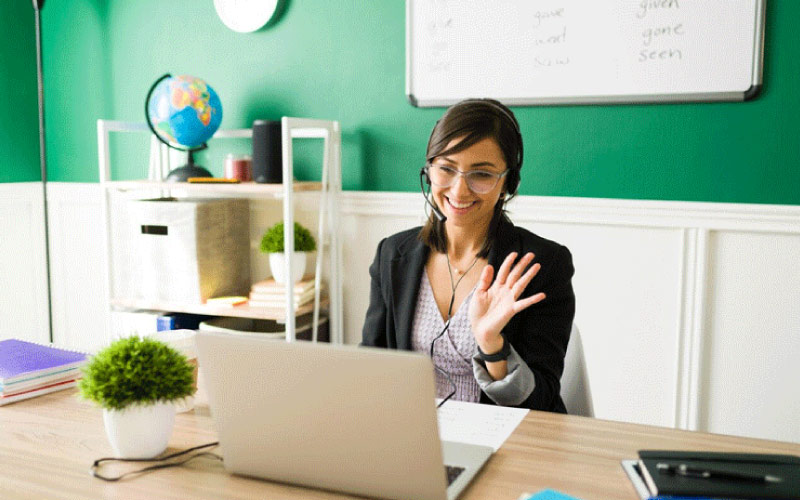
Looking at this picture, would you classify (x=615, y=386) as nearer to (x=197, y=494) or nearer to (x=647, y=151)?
(x=647, y=151)

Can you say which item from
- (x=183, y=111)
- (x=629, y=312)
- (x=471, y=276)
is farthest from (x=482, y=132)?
(x=183, y=111)

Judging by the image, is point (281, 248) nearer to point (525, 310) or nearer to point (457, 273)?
point (457, 273)

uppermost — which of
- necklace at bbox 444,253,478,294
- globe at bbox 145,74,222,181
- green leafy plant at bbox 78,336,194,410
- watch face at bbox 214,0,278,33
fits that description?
watch face at bbox 214,0,278,33

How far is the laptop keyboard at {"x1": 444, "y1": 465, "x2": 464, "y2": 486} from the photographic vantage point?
930 millimetres

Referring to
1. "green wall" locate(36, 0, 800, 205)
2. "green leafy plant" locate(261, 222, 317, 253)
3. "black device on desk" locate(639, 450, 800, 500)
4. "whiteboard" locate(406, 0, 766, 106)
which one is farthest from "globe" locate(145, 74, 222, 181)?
"black device on desk" locate(639, 450, 800, 500)

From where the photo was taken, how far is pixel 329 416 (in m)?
0.87

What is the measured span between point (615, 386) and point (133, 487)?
184 cm

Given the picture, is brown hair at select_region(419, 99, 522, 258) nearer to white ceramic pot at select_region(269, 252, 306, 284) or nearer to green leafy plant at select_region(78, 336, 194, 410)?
green leafy plant at select_region(78, 336, 194, 410)

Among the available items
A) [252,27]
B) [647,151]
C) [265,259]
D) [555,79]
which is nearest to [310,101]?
[252,27]

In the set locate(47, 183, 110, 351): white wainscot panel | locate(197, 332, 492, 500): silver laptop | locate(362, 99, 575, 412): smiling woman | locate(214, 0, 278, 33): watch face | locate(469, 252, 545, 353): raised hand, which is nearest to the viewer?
locate(197, 332, 492, 500): silver laptop

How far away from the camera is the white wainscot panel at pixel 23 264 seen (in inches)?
125

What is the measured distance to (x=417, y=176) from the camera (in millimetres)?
2621

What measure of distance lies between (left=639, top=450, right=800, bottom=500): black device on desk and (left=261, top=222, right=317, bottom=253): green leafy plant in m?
1.82

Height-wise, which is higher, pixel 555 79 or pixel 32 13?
pixel 32 13
